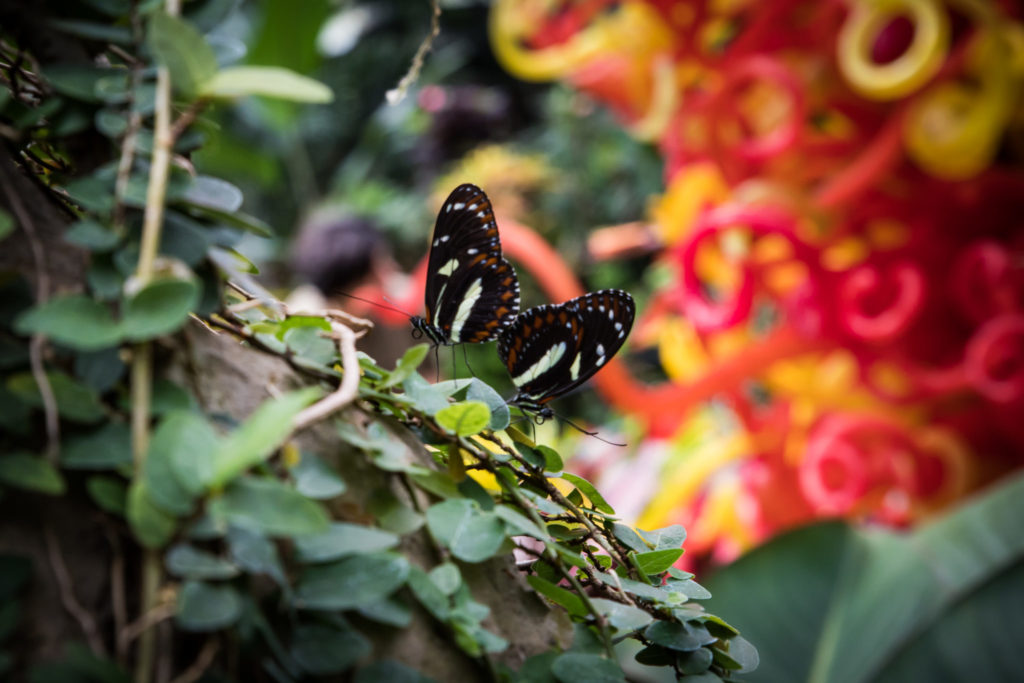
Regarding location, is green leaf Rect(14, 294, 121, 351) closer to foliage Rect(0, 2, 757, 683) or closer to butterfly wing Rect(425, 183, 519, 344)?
foliage Rect(0, 2, 757, 683)

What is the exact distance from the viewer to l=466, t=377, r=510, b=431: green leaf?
12.5 inches

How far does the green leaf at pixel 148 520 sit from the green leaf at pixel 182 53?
0.45ft

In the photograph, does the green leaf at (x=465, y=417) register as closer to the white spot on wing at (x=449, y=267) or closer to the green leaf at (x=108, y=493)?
the green leaf at (x=108, y=493)

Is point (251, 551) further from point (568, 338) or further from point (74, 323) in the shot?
point (568, 338)

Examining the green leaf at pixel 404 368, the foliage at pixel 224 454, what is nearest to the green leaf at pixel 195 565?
the foliage at pixel 224 454

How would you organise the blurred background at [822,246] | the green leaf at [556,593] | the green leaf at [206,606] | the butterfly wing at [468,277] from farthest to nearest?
the blurred background at [822,246], the butterfly wing at [468,277], the green leaf at [556,593], the green leaf at [206,606]

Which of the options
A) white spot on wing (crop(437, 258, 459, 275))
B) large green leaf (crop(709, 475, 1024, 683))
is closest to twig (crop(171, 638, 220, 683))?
white spot on wing (crop(437, 258, 459, 275))

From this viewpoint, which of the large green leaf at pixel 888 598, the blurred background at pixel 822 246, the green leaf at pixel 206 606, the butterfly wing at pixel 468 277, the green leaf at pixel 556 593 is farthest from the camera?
the blurred background at pixel 822 246

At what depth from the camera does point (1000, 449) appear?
4.21 feet

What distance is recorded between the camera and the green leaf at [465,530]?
0.27 m

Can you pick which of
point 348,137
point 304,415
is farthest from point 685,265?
point 348,137

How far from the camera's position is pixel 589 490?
337 millimetres

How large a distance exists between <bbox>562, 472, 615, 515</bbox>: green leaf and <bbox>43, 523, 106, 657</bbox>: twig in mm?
181

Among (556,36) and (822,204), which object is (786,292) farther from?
(556,36)
